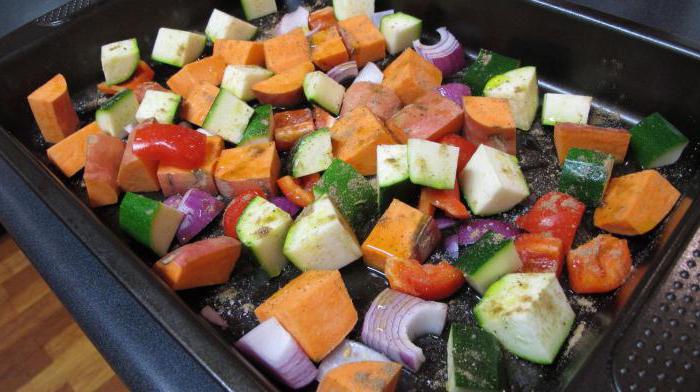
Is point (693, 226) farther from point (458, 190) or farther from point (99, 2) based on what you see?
point (99, 2)

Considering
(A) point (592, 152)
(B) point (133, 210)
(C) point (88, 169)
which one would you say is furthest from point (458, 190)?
(C) point (88, 169)

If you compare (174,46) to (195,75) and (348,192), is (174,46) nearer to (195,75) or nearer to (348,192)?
(195,75)

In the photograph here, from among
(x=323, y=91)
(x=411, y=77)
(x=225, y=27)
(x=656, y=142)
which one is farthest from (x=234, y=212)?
(x=656, y=142)

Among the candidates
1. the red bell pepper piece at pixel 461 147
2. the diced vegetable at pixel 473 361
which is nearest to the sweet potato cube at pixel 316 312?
the diced vegetable at pixel 473 361

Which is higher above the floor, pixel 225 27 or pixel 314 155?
pixel 225 27

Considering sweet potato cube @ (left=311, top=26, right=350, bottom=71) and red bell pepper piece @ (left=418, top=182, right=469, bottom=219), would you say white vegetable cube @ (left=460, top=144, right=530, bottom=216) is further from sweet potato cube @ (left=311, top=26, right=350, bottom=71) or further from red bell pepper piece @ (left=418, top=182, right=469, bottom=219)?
sweet potato cube @ (left=311, top=26, right=350, bottom=71)

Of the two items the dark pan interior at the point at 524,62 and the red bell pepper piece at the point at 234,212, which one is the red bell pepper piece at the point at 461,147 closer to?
the dark pan interior at the point at 524,62

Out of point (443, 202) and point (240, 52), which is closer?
point (443, 202)
